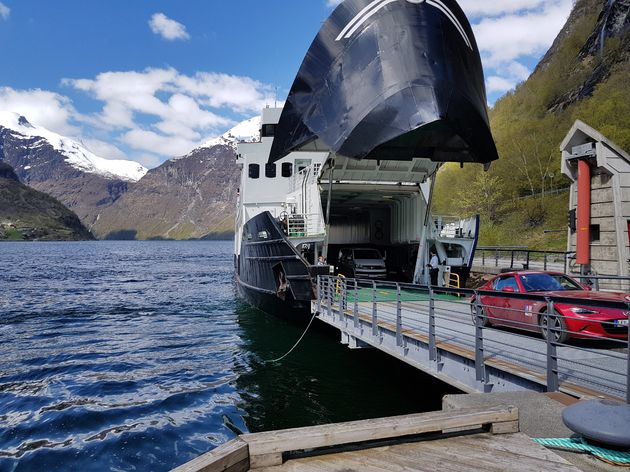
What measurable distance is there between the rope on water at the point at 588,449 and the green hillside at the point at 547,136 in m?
40.2

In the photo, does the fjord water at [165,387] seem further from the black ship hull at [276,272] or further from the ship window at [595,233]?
the ship window at [595,233]

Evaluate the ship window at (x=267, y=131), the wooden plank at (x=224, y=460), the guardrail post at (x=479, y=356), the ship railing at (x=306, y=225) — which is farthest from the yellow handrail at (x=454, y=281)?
the wooden plank at (x=224, y=460)

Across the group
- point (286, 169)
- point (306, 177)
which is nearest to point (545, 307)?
point (306, 177)

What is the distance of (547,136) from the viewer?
60594mm

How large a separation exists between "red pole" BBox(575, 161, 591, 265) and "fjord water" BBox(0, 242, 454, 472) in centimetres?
771

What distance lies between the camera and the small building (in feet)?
50.5

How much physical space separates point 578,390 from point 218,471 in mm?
4550

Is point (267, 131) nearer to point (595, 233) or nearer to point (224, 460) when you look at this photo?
point (595, 233)

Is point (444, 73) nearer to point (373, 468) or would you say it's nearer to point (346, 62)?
point (346, 62)

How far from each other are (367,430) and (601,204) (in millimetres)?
15224

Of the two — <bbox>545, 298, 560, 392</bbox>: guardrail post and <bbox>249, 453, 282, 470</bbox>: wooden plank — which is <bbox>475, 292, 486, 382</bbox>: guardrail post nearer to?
<bbox>545, 298, 560, 392</bbox>: guardrail post

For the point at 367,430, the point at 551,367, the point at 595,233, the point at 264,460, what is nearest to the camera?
the point at 264,460

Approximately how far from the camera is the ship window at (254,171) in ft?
87.0

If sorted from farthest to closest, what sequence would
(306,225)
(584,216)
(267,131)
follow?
(267,131), (306,225), (584,216)
